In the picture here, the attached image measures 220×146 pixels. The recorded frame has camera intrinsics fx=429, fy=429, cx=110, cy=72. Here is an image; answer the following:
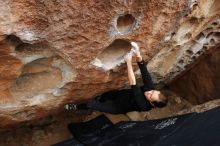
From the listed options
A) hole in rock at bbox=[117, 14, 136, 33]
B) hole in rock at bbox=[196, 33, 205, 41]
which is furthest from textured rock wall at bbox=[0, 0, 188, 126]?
hole in rock at bbox=[196, 33, 205, 41]

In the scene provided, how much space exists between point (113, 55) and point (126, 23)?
21 centimetres

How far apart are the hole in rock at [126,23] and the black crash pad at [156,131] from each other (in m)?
0.51

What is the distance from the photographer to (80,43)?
2.08 metres

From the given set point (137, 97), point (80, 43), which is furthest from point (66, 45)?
point (137, 97)

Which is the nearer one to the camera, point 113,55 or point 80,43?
point 80,43

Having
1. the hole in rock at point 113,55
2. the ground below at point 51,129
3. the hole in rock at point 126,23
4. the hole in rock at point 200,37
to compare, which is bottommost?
the ground below at point 51,129

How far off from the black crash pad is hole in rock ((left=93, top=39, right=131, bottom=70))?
1.18ft

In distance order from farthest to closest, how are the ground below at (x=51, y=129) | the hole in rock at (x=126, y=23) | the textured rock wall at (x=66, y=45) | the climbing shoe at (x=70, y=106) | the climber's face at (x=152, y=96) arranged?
the ground below at (x=51, y=129), the climbing shoe at (x=70, y=106), the hole in rock at (x=126, y=23), the climber's face at (x=152, y=96), the textured rock wall at (x=66, y=45)

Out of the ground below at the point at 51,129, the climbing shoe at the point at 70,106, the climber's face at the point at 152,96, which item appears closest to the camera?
the climber's face at the point at 152,96

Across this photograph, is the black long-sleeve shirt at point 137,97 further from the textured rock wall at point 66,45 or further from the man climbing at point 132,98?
the textured rock wall at point 66,45

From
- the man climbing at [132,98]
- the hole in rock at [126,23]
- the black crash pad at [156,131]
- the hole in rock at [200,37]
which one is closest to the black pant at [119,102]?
the man climbing at [132,98]

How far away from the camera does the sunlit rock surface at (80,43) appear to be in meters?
1.92

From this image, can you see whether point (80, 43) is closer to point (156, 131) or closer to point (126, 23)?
point (126, 23)

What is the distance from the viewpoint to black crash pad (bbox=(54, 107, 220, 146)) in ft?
6.30
